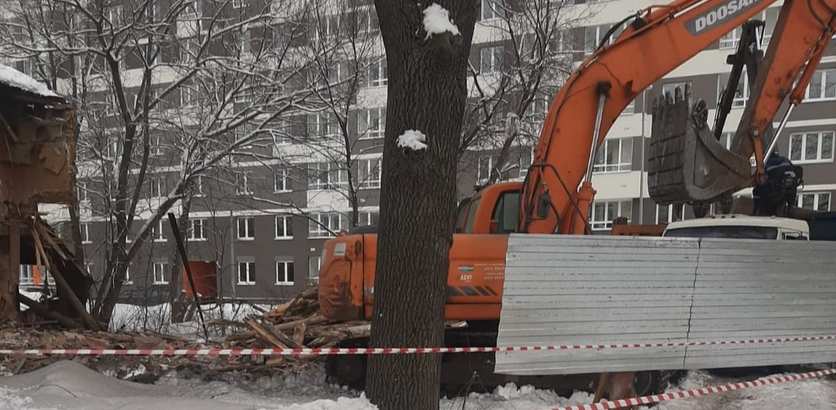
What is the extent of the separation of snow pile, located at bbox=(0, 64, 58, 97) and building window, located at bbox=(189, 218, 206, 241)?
12639 millimetres

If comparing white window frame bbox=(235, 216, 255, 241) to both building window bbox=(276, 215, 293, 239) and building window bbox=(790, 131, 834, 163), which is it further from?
building window bbox=(790, 131, 834, 163)

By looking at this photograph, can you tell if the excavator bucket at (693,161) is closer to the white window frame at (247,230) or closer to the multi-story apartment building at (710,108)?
the multi-story apartment building at (710,108)

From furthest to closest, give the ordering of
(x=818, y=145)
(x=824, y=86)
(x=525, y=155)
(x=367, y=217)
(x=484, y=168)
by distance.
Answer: (x=367, y=217) < (x=818, y=145) < (x=824, y=86) < (x=484, y=168) < (x=525, y=155)

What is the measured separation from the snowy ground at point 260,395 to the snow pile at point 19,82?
361 cm

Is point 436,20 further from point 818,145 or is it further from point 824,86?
point 824,86

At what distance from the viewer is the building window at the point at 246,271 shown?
3072cm

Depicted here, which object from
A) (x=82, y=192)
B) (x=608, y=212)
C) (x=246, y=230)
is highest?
(x=82, y=192)

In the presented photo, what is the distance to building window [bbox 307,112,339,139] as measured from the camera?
13.7 m

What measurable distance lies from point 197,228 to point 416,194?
1956cm

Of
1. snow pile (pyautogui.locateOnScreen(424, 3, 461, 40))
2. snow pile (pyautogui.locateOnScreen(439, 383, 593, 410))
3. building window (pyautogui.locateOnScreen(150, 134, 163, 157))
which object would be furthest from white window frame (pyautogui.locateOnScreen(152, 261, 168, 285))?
snow pile (pyautogui.locateOnScreen(424, 3, 461, 40))

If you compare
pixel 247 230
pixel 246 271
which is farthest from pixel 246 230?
pixel 246 271

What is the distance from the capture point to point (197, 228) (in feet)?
70.2

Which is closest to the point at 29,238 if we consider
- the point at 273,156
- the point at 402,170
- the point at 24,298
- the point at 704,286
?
the point at 24,298

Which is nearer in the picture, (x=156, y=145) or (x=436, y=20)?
(x=436, y=20)
